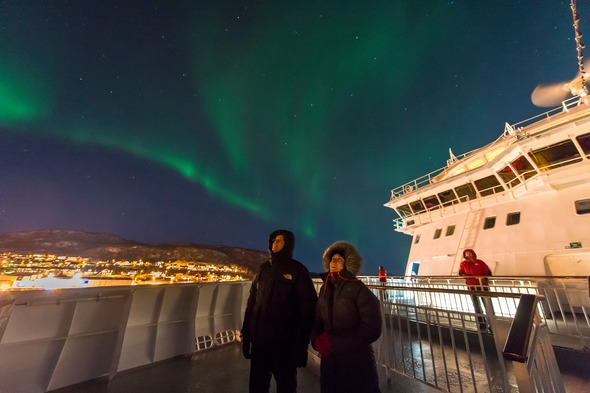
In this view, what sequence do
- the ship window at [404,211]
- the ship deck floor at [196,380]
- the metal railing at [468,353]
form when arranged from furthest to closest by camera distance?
the ship window at [404,211]
the ship deck floor at [196,380]
the metal railing at [468,353]

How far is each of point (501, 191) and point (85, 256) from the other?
73.5m

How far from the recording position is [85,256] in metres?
54.8

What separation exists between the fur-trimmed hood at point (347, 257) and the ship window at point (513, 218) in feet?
40.0

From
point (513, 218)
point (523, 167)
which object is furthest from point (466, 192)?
point (523, 167)

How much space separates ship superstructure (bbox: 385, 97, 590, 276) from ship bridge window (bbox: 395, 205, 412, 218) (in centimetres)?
227

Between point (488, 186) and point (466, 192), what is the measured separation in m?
1.16

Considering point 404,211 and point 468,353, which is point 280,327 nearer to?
point 468,353

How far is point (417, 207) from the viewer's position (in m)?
16.6

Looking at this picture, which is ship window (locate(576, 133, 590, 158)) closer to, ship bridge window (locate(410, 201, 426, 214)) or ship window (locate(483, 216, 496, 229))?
ship window (locate(483, 216, 496, 229))

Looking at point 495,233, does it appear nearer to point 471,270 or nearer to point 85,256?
point 471,270

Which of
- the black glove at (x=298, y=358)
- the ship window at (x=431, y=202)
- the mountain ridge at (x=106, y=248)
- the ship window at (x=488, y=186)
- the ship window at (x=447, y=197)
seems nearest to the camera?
the black glove at (x=298, y=358)

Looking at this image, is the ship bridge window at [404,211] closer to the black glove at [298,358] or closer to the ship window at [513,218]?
the ship window at [513,218]

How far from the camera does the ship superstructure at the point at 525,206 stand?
30.3ft

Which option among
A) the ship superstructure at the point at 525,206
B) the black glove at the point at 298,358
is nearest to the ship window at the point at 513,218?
the ship superstructure at the point at 525,206
